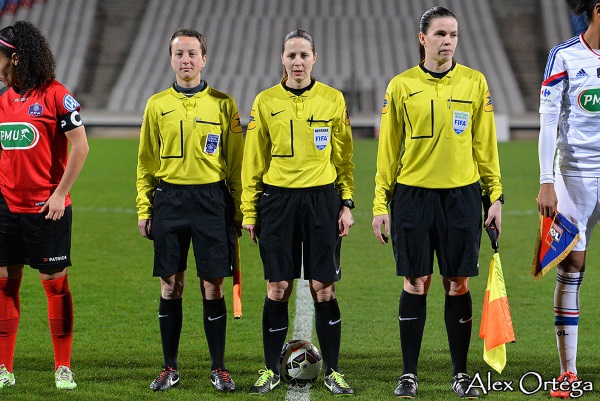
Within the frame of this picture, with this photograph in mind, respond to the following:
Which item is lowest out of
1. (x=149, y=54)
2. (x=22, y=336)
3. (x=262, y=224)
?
(x=22, y=336)

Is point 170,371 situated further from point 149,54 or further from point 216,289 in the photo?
point 149,54

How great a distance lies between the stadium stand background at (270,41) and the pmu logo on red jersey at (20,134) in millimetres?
23358

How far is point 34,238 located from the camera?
4.97 m

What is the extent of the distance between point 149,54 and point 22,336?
25.8 m

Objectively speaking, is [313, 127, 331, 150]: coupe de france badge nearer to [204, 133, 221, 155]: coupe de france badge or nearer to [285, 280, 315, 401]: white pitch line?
[204, 133, 221, 155]: coupe de france badge

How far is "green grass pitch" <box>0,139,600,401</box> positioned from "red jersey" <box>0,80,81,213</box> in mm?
1020

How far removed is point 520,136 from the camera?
25625 mm

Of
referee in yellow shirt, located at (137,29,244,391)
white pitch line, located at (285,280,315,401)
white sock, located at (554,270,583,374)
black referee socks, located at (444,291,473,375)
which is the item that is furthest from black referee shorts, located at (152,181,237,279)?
white sock, located at (554,270,583,374)

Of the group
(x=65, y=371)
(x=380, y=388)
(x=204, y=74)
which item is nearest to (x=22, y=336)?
(x=65, y=371)

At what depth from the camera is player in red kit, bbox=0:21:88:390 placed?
16.0 ft

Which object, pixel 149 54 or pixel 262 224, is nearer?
pixel 262 224

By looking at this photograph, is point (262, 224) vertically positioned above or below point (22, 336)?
above

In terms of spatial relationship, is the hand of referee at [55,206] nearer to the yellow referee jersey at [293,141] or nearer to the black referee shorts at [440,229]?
the yellow referee jersey at [293,141]

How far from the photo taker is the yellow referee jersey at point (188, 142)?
16.4 ft
